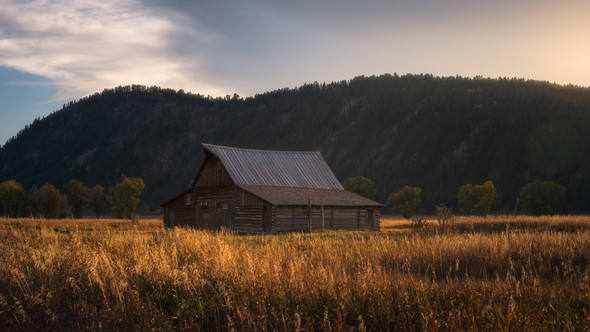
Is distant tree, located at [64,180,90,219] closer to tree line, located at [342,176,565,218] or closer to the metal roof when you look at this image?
tree line, located at [342,176,565,218]

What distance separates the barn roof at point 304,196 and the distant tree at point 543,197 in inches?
1398

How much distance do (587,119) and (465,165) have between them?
34493 mm

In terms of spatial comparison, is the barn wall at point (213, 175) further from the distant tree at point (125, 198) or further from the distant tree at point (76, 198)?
the distant tree at point (76, 198)

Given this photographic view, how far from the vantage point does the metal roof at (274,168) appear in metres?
41.3

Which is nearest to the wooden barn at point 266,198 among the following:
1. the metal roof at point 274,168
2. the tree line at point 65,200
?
the metal roof at point 274,168

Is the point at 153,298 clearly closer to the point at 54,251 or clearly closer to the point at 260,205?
the point at 54,251

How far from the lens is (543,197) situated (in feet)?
212

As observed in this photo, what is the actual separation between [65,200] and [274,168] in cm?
5436

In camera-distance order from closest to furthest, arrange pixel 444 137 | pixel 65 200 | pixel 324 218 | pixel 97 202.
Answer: pixel 324 218
pixel 65 200
pixel 97 202
pixel 444 137

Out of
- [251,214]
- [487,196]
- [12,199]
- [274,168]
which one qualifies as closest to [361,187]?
[487,196]

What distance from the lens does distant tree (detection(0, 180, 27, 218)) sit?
83625 millimetres

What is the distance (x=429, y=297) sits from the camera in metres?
7.62

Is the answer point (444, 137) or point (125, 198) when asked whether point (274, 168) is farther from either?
point (444, 137)

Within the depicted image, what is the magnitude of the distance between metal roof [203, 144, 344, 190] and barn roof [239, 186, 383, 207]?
1.41 m
